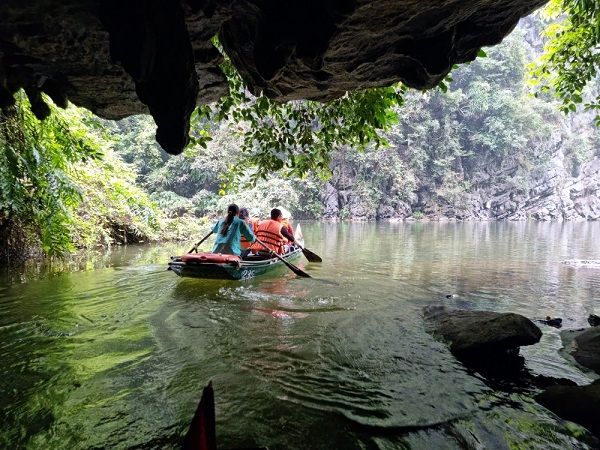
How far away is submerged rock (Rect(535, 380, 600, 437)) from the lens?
300 cm

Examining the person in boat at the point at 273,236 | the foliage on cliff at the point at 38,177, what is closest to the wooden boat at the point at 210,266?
the person in boat at the point at 273,236

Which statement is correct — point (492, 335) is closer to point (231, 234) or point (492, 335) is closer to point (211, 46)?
point (211, 46)

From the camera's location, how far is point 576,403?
3.15 metres

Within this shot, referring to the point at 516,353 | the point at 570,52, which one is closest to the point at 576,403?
the point at 516,353

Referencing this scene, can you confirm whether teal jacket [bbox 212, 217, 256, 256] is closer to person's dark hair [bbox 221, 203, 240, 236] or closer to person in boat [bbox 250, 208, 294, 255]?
person's dark hair [bbox 221, 203, 240, 236]

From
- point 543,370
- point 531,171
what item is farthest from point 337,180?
point 543,370

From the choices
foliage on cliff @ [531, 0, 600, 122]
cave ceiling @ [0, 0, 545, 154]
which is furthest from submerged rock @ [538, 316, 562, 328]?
cave ceiling @ [0, 0, 545, 154]

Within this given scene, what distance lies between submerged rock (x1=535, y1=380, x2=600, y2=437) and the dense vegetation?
3373 millimetres

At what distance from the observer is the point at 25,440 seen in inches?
106

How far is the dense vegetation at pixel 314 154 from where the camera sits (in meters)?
6.00

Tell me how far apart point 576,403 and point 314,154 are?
4.35 metres

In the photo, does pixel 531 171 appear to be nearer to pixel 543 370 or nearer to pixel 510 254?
pixel 510 254

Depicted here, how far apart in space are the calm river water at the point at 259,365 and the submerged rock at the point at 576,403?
0.43ft

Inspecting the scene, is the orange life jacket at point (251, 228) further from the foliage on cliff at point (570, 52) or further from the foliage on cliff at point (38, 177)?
the foliage on cliff at point (570, 52)
